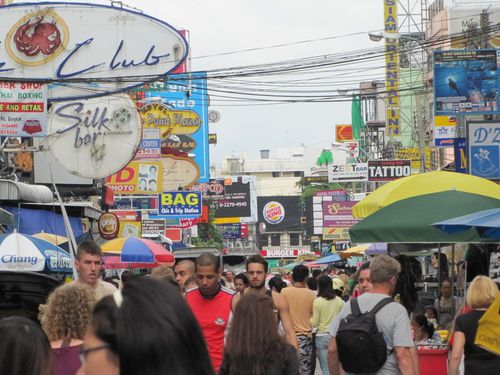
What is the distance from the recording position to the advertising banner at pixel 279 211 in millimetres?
127938

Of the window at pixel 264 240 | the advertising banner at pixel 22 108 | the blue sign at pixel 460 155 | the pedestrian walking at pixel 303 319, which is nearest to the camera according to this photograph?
the pedestrian walking at pixel 303 319

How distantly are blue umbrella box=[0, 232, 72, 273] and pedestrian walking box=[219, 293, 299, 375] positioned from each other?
615cm

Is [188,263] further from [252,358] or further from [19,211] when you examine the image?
[19,211]

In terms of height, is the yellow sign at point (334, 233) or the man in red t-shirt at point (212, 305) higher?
the man in red t-shirt at point (212, 305)

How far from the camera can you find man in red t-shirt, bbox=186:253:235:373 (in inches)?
333

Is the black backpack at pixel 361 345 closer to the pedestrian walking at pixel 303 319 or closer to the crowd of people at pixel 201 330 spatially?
the crowd of people at pixel 201 330

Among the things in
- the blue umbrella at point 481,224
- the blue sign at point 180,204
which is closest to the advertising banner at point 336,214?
the blue sign at point 180,204

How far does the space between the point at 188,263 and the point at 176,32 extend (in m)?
9.72

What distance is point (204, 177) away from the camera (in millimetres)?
62312

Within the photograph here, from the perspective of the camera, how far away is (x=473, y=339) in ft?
27.8

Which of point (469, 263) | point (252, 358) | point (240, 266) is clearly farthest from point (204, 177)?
point (252, 358)

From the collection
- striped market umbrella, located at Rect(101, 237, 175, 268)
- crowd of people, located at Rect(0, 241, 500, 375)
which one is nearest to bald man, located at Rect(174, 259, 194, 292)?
crowd of people, located at Rect(0, 241, 500, 375)

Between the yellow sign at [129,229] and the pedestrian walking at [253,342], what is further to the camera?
the yellow sign at [129,229]

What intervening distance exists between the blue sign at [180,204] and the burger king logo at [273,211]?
8404 cm
